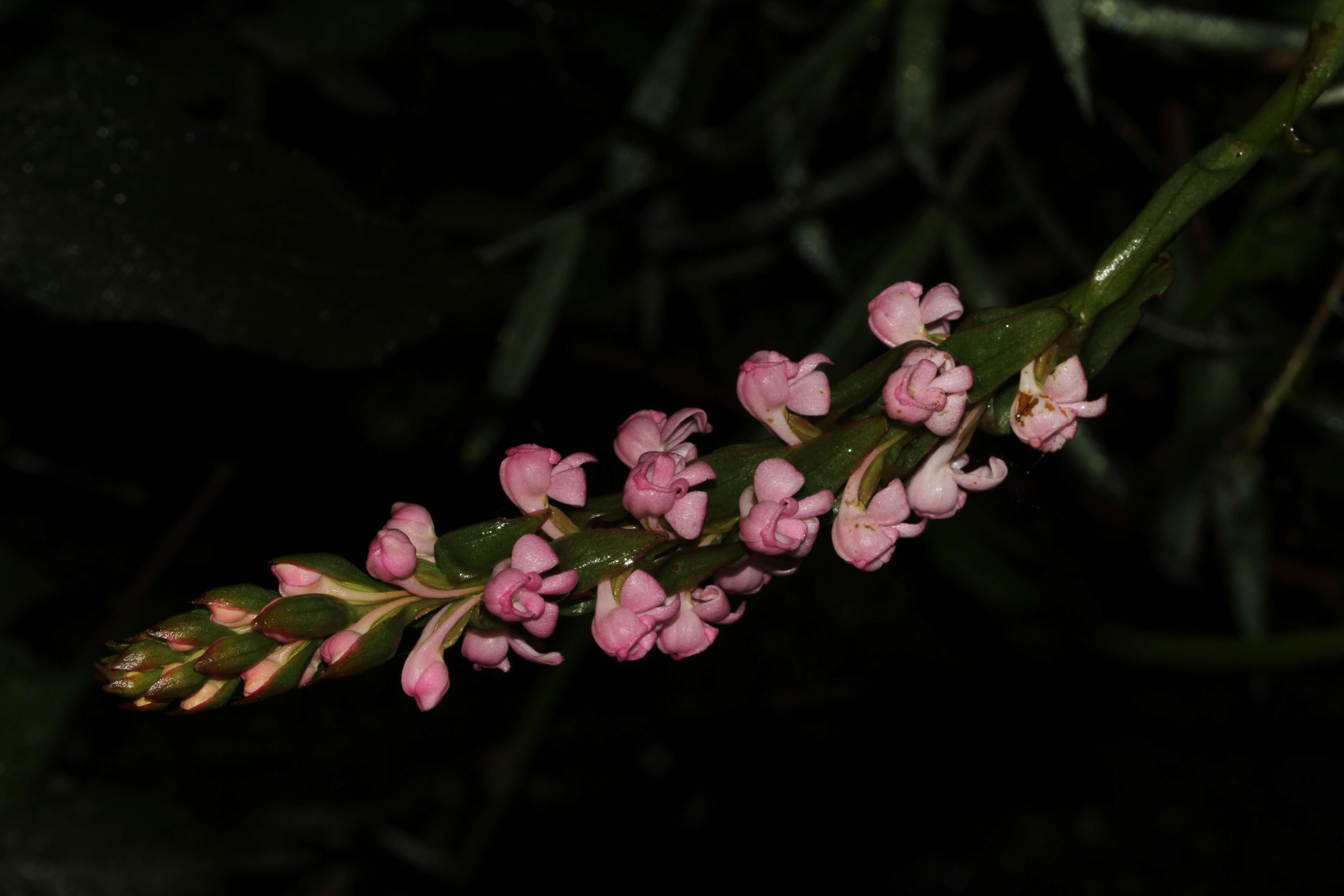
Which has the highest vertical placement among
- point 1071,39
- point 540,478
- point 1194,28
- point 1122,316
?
point 1194,28

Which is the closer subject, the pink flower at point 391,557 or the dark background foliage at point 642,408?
the pink flower at point 391,557

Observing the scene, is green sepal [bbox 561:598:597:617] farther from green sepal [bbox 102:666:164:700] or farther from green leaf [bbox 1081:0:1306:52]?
green leaf [bbox 1081:0:1306:52]

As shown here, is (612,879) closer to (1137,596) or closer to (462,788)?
(462,788)

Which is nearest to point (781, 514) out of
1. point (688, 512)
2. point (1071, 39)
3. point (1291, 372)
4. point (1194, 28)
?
point (688, 512)

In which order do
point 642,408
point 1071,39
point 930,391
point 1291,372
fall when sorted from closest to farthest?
1. point 930,391
2. point 1291,372
3. point 1071,39
4. point 642,408

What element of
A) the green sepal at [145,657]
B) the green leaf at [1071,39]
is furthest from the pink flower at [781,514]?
the green leaf at [1071,39]

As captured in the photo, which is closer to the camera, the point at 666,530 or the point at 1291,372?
the point at 666,530

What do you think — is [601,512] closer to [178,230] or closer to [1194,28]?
[178,230]

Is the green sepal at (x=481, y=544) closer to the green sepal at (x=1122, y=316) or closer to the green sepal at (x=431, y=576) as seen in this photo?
the green sepal at (x=431, y=576)
